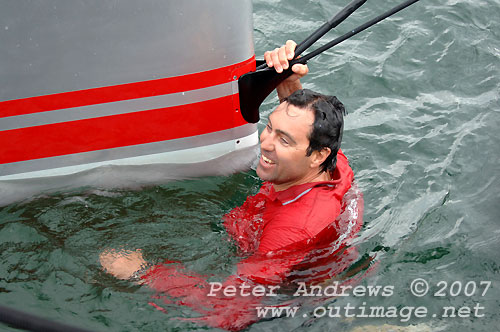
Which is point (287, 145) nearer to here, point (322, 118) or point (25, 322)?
point (322, 118)

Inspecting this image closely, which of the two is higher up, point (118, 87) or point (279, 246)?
point (118, 87)

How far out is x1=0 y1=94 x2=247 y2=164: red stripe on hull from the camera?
10.3 feet

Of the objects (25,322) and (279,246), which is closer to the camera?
(25,322)

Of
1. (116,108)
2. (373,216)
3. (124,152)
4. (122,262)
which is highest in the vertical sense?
(116,108)

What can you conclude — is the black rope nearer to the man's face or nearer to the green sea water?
the green sea water

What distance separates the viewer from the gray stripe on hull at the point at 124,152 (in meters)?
3.23

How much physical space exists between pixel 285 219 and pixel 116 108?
1.04m

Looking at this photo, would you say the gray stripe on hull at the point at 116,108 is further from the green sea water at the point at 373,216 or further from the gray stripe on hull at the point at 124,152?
the green sea water at the point at 373,216

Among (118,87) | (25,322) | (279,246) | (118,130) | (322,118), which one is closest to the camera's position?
(25,322)

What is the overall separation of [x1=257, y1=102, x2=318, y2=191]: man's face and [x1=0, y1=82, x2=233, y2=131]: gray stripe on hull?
18.3 inches

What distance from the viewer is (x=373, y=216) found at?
365 cm

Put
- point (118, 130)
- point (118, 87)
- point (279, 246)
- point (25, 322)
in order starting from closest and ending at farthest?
point (25, 322) → point (279, 246) → point (118, 87) → point (118, 130)

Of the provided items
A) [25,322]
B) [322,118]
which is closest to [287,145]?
[322,118]

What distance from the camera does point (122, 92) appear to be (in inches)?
124
